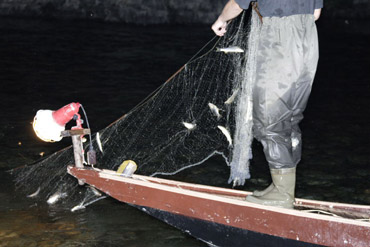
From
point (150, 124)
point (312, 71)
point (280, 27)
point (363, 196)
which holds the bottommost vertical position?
point (363, 196)

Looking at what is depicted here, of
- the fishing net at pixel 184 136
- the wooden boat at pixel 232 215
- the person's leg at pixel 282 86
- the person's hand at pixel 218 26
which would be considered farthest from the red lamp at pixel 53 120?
the person's leg at pixel 282 86

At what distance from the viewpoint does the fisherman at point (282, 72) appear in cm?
450

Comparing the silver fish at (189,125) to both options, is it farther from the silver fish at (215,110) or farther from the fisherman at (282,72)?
the fisherman at (282,72)

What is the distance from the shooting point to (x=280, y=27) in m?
4.50

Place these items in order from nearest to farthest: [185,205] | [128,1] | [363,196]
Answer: [185,205] < [363,196] < [128,1]

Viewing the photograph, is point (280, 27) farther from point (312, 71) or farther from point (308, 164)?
point (308, 164)

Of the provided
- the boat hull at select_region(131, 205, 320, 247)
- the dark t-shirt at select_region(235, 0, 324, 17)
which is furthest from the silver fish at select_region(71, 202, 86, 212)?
the dark t-shirt at select_region(235, 0, 324, 17)

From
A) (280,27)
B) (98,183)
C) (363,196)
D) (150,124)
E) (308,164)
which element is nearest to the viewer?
(280,27)

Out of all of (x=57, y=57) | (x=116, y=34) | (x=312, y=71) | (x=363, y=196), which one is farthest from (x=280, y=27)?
(x=116, y=34)

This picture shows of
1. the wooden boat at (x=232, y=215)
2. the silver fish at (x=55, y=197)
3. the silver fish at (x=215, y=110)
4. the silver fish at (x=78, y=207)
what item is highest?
the silver fish at (x=215, y=110)

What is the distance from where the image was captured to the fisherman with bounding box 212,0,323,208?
4496mm

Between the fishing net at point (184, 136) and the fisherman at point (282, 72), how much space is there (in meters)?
0.77

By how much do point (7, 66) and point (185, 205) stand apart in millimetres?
9884

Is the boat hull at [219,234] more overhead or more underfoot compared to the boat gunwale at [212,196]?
more underfoot
